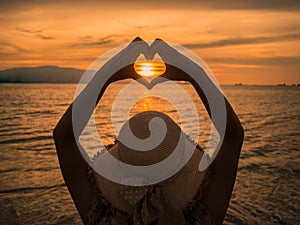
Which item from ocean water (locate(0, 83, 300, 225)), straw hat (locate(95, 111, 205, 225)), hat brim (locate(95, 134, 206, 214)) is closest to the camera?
straw hat (locate(95, 111, 205, 225))

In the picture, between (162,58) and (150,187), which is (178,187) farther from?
(162,58)

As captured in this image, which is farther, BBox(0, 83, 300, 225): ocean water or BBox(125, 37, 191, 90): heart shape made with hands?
BBox(0, 83, 300, 225): ocean water

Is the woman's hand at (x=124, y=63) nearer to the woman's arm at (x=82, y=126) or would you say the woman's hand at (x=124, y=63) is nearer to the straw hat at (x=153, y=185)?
the woman's arm at (x=82, y=126)

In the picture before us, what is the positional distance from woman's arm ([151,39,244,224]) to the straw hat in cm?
13

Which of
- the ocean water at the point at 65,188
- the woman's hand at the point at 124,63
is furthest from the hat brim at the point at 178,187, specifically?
the ocean water at the point at 65,188

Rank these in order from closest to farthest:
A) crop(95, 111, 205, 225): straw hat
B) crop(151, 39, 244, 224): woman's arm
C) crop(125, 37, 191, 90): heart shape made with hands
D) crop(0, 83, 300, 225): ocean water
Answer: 1. crop(125, 37, 191, 90): heart shape made with hands
2. crop(151, 39, 244, 224): woman's arm
3. crop(95, 111, 205, 225): straw hat
4. crop(0, 83, 300, 225): ocean water

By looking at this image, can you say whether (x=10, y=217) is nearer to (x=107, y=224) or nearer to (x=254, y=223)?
(x=254, y=223)

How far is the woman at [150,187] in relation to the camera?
2146 millimetres

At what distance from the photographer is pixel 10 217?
25.7 ft

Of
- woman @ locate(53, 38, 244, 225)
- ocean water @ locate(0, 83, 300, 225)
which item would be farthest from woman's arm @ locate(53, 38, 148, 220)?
ocean water @ locate(0, 83, 300, 225)

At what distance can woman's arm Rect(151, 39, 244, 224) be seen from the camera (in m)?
2.10

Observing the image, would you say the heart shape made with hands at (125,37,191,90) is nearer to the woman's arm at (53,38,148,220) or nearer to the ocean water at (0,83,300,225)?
Answer: the woman's arm at (53,38,148,220)

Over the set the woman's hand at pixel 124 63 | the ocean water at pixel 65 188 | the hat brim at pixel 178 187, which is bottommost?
the ocean water at pixel 65 188

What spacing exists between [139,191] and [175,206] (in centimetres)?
28
